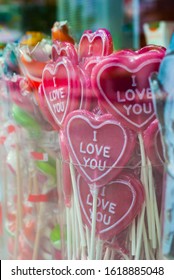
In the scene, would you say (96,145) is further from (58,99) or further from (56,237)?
(56,237)

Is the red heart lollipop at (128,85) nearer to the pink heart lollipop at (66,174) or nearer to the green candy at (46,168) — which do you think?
the pink heart lollipop at (66,174)


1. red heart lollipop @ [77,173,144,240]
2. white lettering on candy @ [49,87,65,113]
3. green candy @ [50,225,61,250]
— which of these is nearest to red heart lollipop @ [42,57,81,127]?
white lettering on candy @ [49,87,65,113]

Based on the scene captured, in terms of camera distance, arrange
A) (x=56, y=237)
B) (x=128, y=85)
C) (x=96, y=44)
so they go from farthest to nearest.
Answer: (x=56, y=237) → (x=96, y=44) → (x=128, y=85)

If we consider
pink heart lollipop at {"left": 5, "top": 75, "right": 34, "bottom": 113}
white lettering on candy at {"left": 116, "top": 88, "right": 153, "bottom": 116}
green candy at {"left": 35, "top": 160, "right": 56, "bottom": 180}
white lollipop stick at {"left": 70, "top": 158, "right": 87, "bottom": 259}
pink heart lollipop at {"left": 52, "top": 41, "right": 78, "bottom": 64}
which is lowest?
white lollipop stick at {"left": 70, "top": 158, "right": 87, "bottom": 259}

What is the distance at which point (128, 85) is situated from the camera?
636mm

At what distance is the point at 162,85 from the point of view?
23.0 inches

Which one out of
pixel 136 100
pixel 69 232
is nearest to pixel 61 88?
pixel 136 100

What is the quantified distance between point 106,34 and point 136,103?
147 mm

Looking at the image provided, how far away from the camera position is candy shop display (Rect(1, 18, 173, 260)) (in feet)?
2.12

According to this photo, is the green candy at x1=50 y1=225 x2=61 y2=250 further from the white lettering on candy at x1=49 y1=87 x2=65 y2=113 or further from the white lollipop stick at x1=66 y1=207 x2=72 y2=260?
the white lettering on candy at x1=49 y1=87 x2=65 y2=113

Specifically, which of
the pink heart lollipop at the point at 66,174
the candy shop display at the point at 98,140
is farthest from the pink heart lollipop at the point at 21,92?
the pink heart lollipop at the point at 66,174

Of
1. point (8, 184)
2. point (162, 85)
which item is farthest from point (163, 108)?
point (8, 184)

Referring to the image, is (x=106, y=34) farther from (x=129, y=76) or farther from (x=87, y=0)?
(x=87, y=0)

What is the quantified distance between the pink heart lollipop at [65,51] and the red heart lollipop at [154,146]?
16 cm
